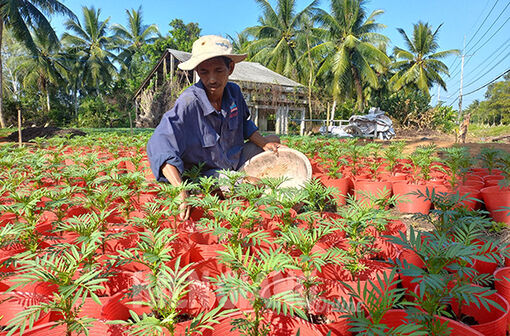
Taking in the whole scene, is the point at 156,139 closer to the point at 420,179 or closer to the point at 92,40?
the point at 420,179

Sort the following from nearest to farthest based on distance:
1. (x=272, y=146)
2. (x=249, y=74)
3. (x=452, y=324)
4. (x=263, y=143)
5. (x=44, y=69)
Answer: (x=452, y=324) → (x=272, y=146) → (x=263, y=143) → (x=249, y=74) → (x=44, y=69)

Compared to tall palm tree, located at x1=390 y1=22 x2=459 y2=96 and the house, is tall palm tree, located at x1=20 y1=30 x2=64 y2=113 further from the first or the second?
tall palm tree, located at x1=390 y1=22 x2=459 y2=96

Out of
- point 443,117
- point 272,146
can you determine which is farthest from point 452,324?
point 443,117

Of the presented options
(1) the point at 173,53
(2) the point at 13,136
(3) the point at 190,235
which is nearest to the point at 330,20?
(1) the point at 173,53

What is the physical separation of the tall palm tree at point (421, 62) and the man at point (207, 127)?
83.9ft

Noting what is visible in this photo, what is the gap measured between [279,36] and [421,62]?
38.3 feet

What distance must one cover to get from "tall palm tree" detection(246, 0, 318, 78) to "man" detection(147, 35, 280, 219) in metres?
21.4

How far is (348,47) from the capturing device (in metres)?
20.9

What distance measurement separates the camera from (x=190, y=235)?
1537mm

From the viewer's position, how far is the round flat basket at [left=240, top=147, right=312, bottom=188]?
8.09 feet

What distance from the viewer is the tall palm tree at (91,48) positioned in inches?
1114

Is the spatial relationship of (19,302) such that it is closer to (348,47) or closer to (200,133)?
(200,133)

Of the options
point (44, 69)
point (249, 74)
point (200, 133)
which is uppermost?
point (44, 69)

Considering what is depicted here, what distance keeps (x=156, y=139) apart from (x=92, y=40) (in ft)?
109
